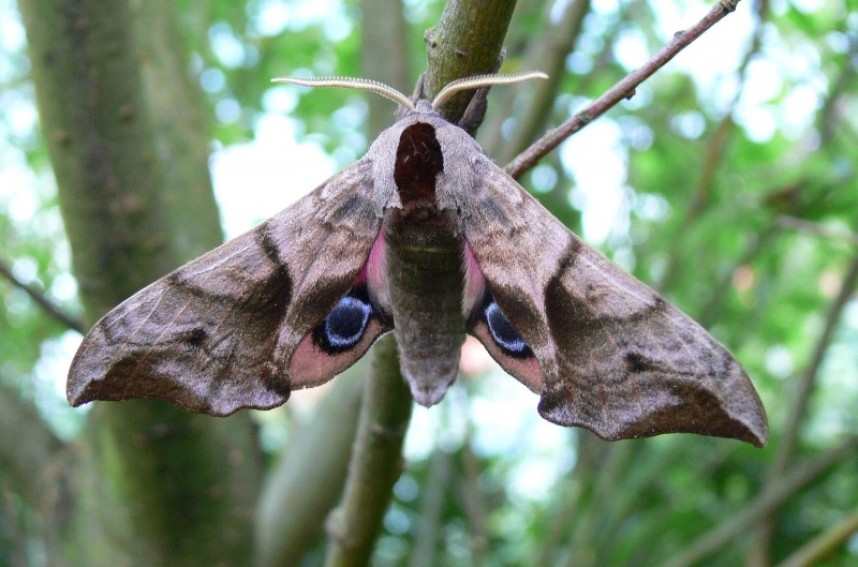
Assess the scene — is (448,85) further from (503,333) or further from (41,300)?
(41,300)

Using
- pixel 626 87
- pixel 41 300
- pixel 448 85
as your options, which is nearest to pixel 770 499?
pixel 626 87

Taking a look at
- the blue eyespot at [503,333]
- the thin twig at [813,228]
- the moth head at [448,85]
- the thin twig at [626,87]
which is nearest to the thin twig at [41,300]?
the moth head at [448,85]

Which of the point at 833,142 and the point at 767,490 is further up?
the point at 833,142

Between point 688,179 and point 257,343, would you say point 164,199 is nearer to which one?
point 257,343

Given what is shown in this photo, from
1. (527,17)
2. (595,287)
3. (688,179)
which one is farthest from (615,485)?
(595,287)

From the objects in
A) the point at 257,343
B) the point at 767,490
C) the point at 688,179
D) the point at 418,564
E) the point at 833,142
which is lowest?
the point at 418,564

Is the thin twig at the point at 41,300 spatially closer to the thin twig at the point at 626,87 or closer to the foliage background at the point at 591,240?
the foliage background at the point at 591,240
